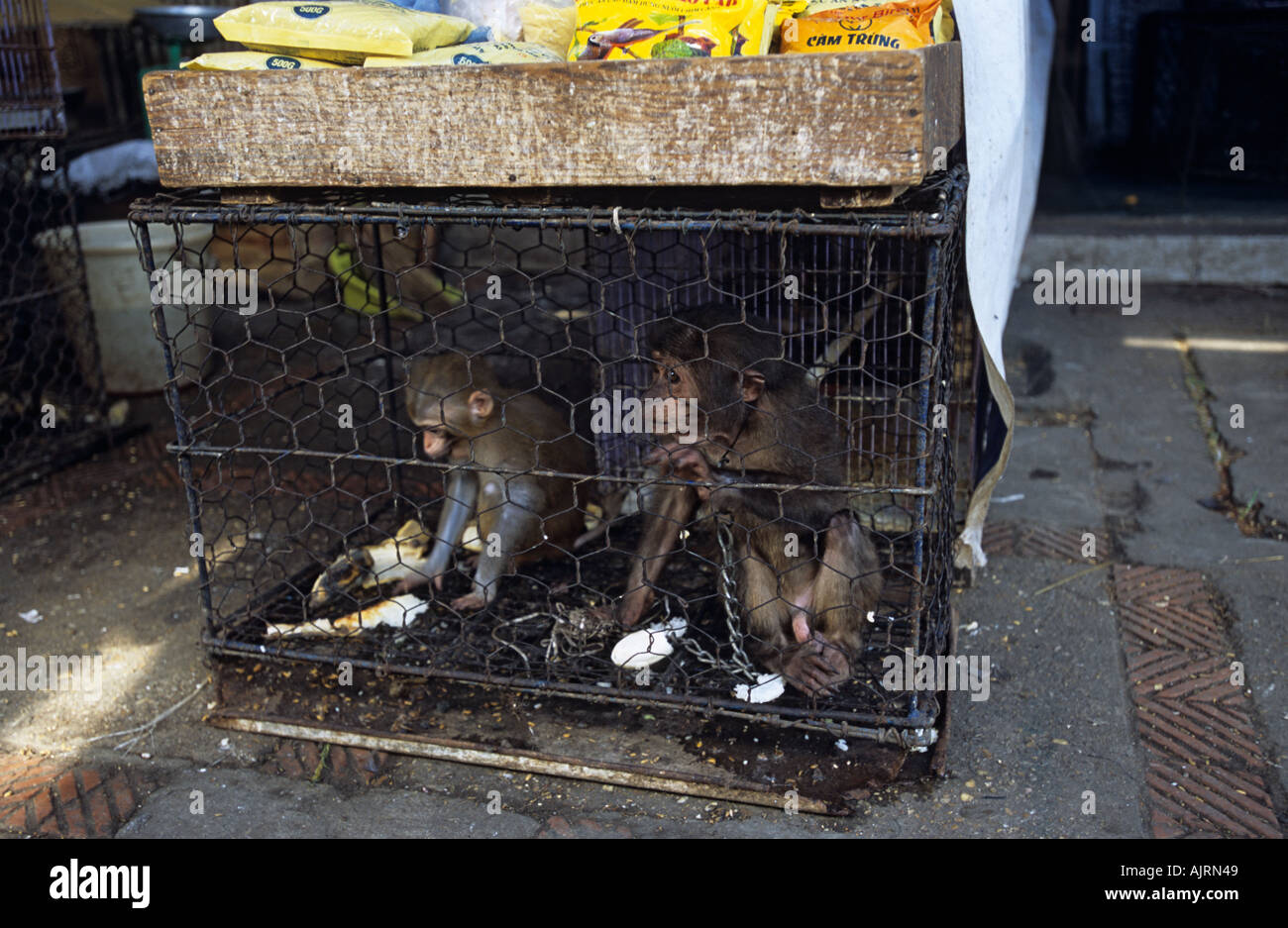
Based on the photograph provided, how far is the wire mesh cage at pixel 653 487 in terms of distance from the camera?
2846 millimetres

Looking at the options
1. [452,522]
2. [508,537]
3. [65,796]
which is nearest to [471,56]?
[508,537]

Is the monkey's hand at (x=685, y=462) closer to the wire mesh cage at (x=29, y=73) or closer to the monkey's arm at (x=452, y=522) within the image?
the monkey's arm at (x=452, y=522)

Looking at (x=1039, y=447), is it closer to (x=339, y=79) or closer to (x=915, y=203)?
(x=915, y=203)

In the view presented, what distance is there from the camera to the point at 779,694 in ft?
10.4

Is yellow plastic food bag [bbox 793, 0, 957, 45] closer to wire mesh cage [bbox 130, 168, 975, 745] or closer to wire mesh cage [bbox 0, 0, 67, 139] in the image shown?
wire mesh cage [bbox 130, 168, 975, 745]

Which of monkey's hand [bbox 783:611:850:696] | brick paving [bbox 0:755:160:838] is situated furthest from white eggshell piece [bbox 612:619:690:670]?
brick paving [bbox 0:755:160:838]

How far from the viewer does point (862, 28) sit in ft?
9.50

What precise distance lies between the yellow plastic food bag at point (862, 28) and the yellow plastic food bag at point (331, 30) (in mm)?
963

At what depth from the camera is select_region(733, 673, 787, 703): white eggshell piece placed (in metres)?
3.13

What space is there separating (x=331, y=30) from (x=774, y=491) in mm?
1661

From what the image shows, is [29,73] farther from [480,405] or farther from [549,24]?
[549,24]

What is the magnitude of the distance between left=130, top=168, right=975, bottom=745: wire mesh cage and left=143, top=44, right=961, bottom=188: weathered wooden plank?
10 centimetres

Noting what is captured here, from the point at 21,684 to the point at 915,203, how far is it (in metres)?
3.06

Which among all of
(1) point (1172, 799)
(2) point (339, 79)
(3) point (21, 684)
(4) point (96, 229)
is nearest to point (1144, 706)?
(1) point (1172, 799)
